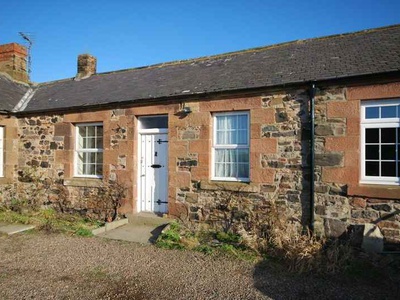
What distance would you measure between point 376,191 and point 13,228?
8.25m

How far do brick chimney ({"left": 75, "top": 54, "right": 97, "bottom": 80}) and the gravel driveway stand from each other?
25.5 ft

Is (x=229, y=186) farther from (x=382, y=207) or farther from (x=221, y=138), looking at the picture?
(x=382, y=207)

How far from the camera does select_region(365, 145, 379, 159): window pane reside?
20.2 ft

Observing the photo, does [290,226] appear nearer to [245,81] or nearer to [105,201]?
[245,81]

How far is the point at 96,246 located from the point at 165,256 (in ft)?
5.20

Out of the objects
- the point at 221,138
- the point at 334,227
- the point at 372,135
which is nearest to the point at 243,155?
the point at 221,138

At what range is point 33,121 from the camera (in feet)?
33.1

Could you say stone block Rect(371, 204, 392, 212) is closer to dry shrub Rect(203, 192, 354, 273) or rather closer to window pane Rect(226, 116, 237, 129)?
dry shrub Rect(203, 192, 354, 273)

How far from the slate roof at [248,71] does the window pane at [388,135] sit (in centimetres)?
113

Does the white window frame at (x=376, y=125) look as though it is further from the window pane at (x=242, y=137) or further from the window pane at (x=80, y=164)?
the window pane at (x=80, y=164)

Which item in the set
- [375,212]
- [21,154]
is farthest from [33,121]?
[375,212]

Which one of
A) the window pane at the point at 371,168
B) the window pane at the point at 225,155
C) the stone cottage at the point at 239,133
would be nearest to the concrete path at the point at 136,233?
the stone cottage at the point at 239,133

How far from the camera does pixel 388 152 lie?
605 cm

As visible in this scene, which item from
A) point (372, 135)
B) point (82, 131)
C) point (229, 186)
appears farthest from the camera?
point (82, 131)
